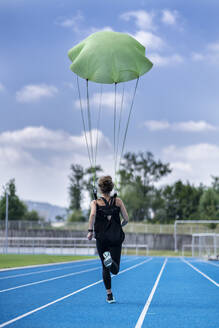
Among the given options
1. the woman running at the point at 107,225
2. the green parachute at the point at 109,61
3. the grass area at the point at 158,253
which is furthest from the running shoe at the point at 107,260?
the grass area at the point at 158,253

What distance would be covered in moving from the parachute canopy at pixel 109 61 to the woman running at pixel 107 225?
3.41 m

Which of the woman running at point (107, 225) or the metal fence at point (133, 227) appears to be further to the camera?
the metal fence at point (133, 227)

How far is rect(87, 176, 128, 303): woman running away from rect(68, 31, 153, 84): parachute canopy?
3410 millimetres

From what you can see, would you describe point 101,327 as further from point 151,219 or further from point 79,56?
point 151,219

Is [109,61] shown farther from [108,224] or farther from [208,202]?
[208,202]

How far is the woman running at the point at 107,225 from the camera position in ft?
24.5

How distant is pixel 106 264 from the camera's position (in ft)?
24.2

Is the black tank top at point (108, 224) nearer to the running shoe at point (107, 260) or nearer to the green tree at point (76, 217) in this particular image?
the running shoe at point (107, 260)

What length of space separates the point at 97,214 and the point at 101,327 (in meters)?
2.04

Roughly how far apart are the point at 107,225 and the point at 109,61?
13.2 feet

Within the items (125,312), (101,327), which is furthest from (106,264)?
(101,327)

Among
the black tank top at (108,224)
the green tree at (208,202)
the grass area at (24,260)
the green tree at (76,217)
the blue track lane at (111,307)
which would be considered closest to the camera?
the blue track lane at (111,307)

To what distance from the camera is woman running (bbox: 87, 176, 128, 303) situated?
746 cm

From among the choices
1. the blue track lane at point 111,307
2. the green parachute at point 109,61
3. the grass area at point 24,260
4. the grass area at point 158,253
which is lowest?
the grass area at point 158,253
